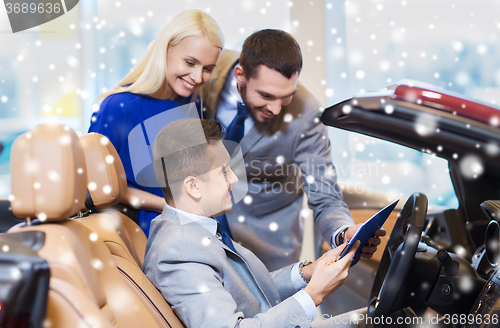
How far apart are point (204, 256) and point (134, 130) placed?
2.15 feet

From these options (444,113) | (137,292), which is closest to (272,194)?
(137,292)

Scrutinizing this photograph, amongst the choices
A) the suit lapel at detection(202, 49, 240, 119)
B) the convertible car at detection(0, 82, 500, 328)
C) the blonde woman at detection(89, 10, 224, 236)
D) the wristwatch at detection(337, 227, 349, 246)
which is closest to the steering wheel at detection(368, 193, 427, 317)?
the convertible car at detection(0, 82, 500, 328)

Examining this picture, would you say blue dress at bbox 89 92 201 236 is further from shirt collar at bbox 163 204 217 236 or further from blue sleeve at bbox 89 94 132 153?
shirt collar at bbox 163 204 217 236

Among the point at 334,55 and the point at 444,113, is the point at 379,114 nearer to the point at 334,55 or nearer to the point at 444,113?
the point at 444,113

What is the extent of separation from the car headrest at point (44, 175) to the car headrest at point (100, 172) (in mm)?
249

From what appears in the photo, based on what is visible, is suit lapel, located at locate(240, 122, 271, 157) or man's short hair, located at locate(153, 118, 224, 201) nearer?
man's short hair, located at locate(153, 118, 224, 201)

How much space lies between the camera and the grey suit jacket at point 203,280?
0.82 metres

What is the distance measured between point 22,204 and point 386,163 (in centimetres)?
244

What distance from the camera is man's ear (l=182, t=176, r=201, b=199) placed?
979 mm

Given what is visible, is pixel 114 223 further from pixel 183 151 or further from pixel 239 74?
pixel 239 74

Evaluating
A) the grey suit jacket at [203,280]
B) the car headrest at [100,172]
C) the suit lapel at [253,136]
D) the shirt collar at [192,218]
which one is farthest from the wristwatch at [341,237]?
the car headrest at [100,172]

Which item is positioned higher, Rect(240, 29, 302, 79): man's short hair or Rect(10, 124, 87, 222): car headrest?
Rect(240, 29, 302, 79): man's short hair

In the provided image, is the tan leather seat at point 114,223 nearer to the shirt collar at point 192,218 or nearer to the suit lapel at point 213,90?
the shirt collar at point 192,218

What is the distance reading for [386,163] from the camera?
276 centimetres
